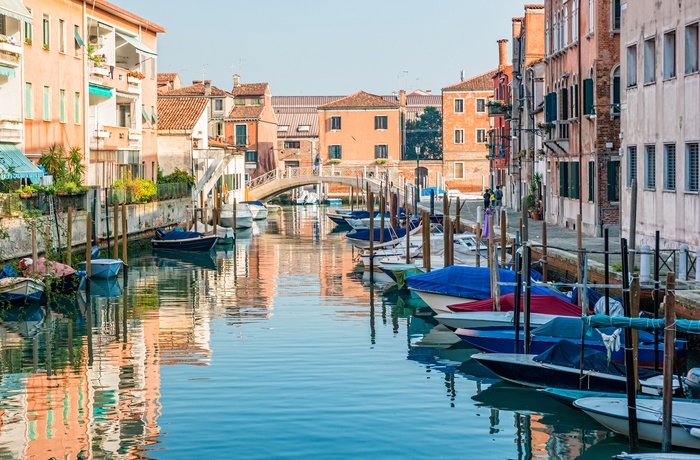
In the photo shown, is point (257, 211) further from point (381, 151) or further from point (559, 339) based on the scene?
point (559, 339)

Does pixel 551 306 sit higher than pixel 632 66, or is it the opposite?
pixel 632 66

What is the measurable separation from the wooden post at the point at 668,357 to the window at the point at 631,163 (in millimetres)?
12881

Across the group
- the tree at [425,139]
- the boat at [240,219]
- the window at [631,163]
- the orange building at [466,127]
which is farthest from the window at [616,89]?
the tree at [425,139]

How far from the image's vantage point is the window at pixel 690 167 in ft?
64.4

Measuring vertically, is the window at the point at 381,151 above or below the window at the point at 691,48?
above

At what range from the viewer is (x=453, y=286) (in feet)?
67.9

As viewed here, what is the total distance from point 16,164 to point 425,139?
5523cm

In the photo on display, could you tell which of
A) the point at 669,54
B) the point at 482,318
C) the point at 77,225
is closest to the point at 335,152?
the point at 77,225

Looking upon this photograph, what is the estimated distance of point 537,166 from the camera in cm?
3953

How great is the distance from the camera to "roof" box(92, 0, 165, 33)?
129 feet

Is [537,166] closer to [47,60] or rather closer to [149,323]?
[47,60]

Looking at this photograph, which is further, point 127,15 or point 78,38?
point 127,15

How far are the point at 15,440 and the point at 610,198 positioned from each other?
18436mm

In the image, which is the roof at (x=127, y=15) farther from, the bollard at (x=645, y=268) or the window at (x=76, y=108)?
the bollard at (x=645, y=268)
